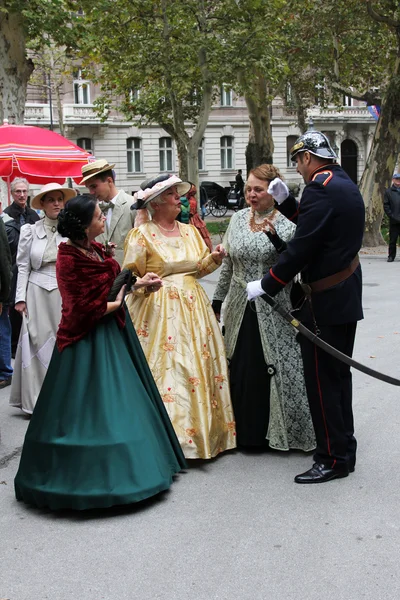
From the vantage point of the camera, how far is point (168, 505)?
480 cm

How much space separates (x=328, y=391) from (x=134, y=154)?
44.9 m

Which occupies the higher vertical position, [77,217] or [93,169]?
[93,169]

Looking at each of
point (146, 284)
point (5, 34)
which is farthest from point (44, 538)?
point (5, 34)

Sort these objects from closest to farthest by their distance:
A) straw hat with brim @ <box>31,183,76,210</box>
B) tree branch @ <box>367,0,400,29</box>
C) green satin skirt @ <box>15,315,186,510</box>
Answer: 1. green satin skirt @ <box>15,315,186,510</box>
2. straw hat with brim @ <box>31,183,76,210</box>
3. tree branch @ <box>367,0,400,29</box>

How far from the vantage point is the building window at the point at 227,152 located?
165ft

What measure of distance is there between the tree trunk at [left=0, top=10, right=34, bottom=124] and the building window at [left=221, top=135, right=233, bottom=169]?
34.0 meters

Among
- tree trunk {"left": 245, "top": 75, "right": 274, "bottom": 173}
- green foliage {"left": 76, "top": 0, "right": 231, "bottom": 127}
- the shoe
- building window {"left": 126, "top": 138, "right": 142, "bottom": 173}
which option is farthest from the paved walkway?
building window {"left": 126, "top": 138, "right": 142, "bottom": 173}

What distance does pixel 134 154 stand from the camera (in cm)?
4888

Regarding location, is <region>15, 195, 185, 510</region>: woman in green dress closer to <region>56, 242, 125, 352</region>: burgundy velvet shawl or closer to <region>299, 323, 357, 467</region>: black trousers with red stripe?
<region>56, 242, 125, 352</region>: burgundy velvet shawl

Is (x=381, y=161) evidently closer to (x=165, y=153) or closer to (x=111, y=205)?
(x=111, y=205)

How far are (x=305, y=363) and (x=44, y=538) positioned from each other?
180 centimetres

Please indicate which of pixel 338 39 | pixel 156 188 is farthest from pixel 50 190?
pixel 338 39

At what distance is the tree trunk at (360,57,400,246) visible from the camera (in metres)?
21.3

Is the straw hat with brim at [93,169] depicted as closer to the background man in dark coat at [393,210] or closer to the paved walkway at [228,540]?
the paved walkway at [228,540]
